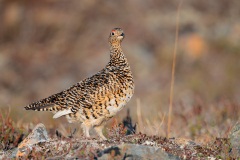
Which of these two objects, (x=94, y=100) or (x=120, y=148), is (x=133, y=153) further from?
(x=94, y=100)

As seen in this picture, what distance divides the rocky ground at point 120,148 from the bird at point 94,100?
511 mm

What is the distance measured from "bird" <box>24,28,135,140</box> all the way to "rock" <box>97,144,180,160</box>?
51.4 inches

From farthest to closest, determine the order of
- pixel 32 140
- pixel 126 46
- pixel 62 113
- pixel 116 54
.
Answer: pixel 126 46 < pixel 116 54 < pixel 62 113 < pixel 32 140

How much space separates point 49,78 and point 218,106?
34.2 feet

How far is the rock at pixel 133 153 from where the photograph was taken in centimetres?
466

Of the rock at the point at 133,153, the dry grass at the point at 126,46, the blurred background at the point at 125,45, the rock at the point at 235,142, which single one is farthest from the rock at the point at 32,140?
the blurred background at the point at 125,45

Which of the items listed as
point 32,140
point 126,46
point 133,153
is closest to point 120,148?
point 133,153

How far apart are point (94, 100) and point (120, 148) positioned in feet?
5.08

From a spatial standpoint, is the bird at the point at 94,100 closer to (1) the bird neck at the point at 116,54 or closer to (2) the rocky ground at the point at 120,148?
(1) the bird neck at the point at 116,54

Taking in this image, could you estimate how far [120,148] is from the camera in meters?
4.79

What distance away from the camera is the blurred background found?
1752 centimetres

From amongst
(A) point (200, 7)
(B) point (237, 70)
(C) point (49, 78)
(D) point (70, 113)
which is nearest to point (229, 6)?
(A) point (200, 7)

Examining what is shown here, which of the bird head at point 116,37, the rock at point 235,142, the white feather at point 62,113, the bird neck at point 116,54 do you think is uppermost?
the bird head at point 116,37

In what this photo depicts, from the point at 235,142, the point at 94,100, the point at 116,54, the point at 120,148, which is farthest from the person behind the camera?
the point at 116,54
